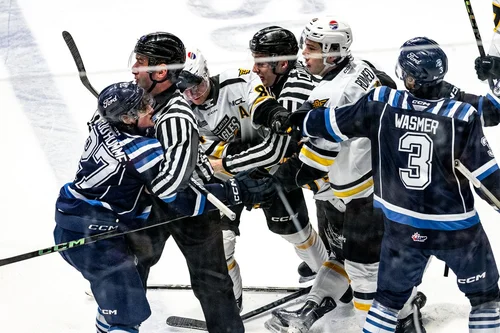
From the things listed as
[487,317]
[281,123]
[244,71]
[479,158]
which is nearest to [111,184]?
[281,123]

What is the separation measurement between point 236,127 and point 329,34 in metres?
0.59

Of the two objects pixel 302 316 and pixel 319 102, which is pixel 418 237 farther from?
pixel 302 316

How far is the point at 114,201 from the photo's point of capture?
362 centimetres

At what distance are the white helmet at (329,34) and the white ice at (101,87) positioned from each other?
54 cm

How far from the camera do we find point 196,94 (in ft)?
13.4

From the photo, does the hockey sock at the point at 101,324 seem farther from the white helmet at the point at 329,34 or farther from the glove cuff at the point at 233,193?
the white helmet at the point at 329,34

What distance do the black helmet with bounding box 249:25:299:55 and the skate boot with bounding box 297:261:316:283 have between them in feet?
3.11

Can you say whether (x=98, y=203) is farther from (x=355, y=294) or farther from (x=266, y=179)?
(x=355, y=294)

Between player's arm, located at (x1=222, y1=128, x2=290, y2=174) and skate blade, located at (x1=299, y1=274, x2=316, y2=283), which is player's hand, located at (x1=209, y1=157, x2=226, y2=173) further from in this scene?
skate blade, located at (x1=299, y1=274, x2=316, y2=283)

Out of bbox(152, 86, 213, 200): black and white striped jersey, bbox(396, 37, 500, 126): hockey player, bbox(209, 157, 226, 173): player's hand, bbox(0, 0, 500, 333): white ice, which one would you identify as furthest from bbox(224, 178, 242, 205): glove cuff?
bbox(396, 37, 500, 126): hockey player

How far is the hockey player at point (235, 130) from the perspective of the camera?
4.02 metres

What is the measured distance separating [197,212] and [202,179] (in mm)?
148

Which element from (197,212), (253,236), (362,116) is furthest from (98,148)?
(253,236)

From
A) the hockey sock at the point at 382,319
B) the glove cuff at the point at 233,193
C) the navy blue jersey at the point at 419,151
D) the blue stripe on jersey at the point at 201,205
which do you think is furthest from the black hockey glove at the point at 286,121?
the hockey sock at the point at 382,319
